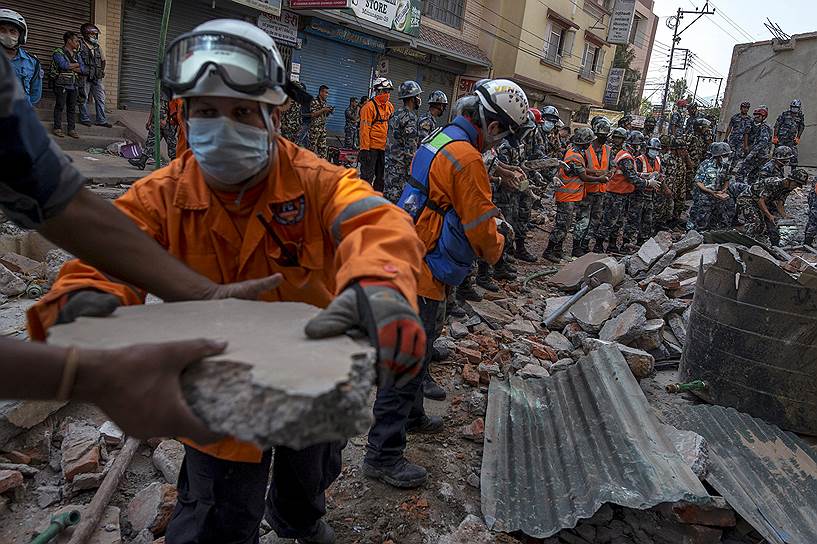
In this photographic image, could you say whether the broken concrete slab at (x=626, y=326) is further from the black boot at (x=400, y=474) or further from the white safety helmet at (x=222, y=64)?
the white safety helmet at (x=222, y=64)

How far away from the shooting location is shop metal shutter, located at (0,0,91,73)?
9.63 meters

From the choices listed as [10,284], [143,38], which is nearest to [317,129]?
[143,38]

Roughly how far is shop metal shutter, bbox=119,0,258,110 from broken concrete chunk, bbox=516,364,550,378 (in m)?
10.1

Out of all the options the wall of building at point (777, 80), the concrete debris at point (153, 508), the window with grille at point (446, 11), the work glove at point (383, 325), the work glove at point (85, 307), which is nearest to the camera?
the work glove at point (383, 325)

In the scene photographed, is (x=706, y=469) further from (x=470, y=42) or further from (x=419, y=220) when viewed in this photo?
(x=470, y=42)

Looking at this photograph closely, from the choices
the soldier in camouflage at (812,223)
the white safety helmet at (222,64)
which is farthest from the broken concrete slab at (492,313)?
the soldier in camouflage at (812,223)

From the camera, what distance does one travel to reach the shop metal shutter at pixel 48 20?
31.6 feet

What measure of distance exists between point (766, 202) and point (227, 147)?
12.1 m

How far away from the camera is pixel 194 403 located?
112cm

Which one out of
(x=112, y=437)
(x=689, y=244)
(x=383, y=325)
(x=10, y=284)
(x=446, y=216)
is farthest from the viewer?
(x=689, y=244)

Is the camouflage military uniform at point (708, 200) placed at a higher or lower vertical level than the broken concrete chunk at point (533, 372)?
higher

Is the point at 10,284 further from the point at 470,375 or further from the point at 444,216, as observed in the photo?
the point at 470,375

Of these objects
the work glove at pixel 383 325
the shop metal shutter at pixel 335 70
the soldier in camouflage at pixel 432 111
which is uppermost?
the shop metal shutter at pixel 335 70

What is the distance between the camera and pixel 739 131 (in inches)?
564
